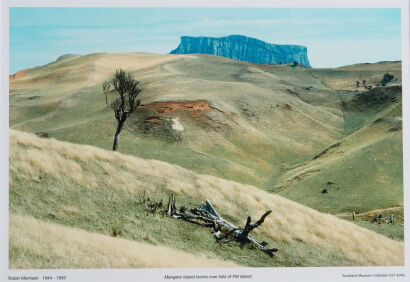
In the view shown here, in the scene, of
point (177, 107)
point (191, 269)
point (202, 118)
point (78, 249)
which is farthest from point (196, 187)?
point (177, 107)

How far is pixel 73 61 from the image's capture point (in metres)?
127

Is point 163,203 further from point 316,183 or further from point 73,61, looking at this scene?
point 73,61

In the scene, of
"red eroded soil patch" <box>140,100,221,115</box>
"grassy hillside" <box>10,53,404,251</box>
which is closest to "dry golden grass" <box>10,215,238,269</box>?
"grassy hillside" <box>10,53,404,251</box>

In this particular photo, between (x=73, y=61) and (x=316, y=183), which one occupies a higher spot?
(x=73, y=61)

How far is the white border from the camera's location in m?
14.5

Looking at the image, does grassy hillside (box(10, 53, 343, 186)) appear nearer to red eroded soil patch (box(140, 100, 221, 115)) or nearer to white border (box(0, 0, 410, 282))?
red eroded soil patch (box(140, 100, 221, 115))

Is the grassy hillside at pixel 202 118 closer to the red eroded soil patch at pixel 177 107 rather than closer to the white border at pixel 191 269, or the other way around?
the red eroded soil patch at pixel 177 107

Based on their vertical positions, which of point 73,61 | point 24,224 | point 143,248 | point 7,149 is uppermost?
point 73,61

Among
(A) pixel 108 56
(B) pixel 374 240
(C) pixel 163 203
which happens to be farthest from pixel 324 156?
(A) pixel 108 56

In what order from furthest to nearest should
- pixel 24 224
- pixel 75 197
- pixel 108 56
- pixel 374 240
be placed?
pixel 108 56
pixel 374 240
pixel 75 197
pixel 24 224

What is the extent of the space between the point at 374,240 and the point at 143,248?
12778 mm

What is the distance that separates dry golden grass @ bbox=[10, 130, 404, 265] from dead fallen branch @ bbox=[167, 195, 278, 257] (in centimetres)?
149

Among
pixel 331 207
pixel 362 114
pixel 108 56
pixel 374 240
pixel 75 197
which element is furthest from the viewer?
pixel 108 56

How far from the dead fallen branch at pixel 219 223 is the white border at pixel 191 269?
3.82ft
